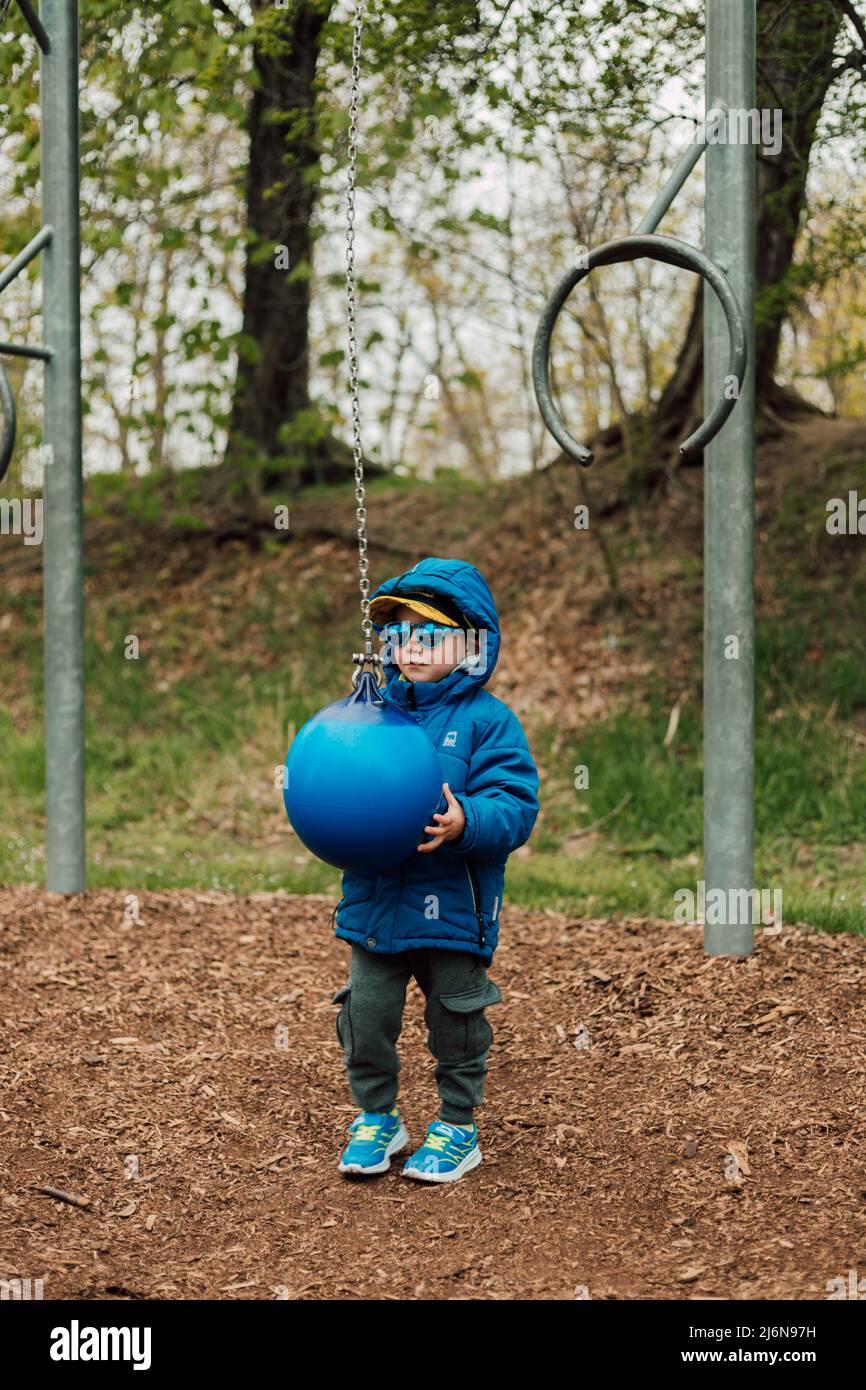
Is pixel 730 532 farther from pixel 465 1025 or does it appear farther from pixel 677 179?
pixel 465 1025

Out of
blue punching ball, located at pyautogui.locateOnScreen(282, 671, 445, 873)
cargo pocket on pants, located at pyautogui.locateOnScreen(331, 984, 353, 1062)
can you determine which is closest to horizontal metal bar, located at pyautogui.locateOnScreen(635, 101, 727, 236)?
blue punching ball, located at pyautogui.locateOnScreen(282, 671, 445, 873)

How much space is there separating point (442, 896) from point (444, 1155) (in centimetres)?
68

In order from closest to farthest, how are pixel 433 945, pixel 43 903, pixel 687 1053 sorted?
pixel 433 945 → pixel 687 1053 → pixel 43 903

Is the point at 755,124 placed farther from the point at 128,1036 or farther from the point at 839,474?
the point at 839,474

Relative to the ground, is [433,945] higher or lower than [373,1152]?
higher

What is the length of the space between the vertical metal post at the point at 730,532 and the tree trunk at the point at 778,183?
1.09ft

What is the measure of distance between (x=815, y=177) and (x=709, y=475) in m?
5.44

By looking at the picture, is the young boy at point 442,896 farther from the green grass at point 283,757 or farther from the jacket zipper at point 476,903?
the green grass at point 283,757

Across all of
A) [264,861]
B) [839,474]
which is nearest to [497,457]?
[839,474]

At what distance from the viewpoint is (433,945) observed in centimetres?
341

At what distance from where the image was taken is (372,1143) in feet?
11.9

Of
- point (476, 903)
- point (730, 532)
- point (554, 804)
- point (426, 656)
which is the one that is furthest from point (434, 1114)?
point (554, 804)

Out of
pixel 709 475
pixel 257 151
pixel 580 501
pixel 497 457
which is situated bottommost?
pixel 709 475

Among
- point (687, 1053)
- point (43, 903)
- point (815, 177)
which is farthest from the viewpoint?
point (815, 177)
